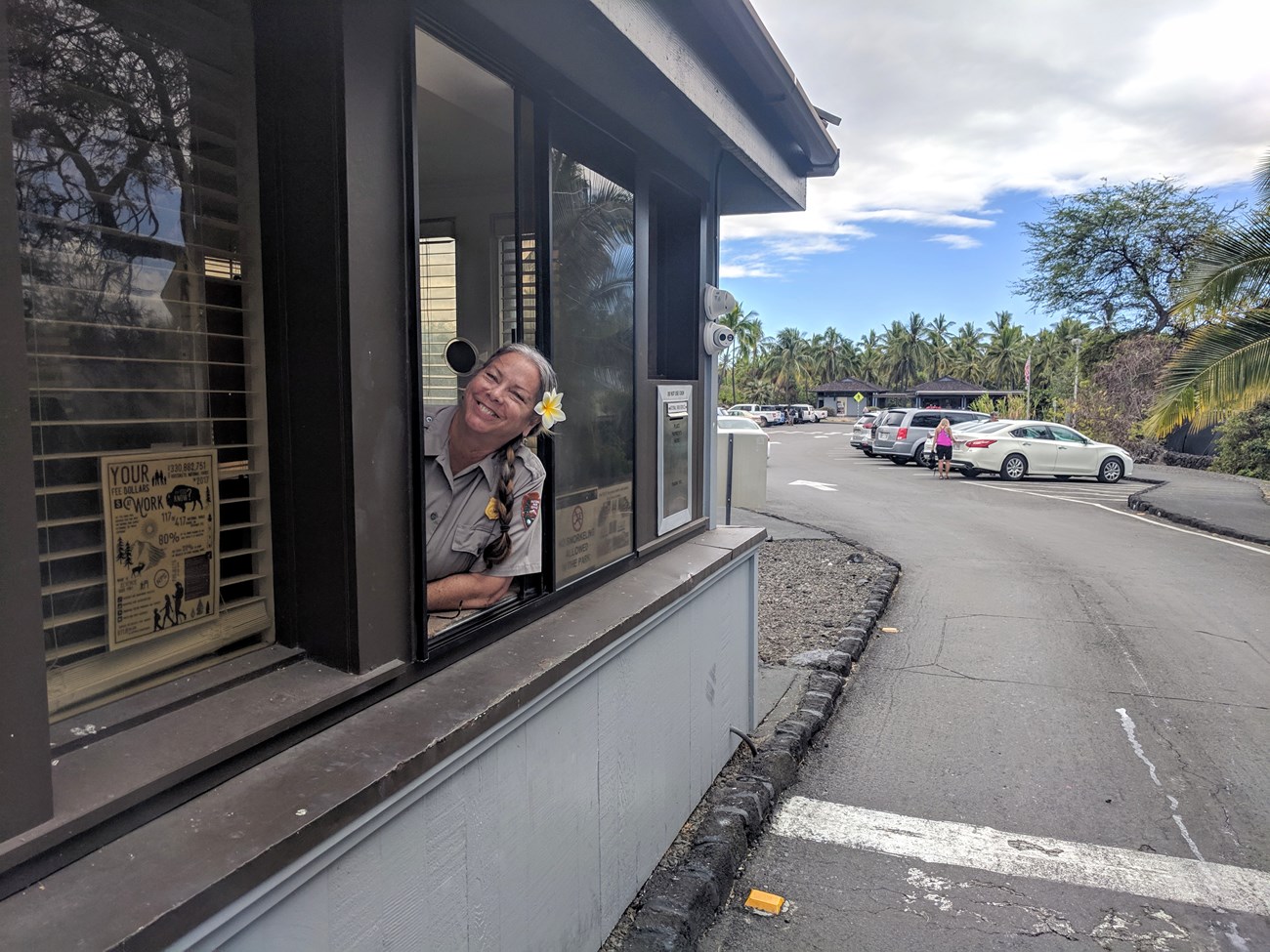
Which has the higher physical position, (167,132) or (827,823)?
(167,132)

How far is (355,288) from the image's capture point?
2.00 meters

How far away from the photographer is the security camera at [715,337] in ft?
15.7

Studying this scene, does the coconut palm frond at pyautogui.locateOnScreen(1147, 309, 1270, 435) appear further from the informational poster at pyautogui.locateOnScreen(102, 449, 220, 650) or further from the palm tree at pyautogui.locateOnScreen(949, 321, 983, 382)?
the palm tree at pyautogui.locateOnScreen(949, 321, 983, 382)

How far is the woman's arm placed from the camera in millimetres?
2631

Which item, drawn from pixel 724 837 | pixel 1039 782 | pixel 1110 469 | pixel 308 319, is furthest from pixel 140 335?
pixel 1110 469

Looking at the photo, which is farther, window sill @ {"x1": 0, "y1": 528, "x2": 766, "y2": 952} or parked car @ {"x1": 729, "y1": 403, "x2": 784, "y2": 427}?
parked car @ {"x1": 729, "y1": 403, "x2": 784, "y2": 427}

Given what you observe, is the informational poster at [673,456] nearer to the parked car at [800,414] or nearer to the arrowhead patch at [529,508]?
the arrowhead patch at [529,508]

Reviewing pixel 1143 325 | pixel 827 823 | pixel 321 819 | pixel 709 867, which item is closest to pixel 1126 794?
pixel 827 823

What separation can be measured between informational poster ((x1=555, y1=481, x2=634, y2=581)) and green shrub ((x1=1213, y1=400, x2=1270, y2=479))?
23.1 m

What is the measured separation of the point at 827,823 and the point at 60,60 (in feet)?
14.1

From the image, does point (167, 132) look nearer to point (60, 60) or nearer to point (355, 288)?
point (60, 60)

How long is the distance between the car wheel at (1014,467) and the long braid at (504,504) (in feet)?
68.1

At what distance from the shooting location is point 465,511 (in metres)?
2.78

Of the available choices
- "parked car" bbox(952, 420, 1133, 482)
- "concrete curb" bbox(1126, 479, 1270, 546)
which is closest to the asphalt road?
"concrete curb" bbox(1126, 479, 1270, 546)
